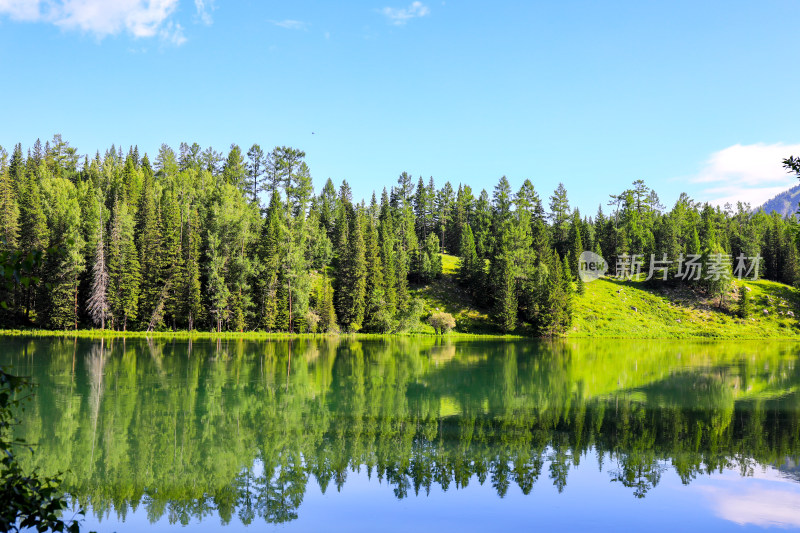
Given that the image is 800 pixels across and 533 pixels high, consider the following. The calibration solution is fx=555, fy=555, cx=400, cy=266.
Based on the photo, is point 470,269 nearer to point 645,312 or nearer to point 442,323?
point 442,323

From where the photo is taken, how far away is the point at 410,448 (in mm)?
18906

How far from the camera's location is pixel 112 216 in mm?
78875

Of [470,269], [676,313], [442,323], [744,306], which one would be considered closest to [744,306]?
[744,306]

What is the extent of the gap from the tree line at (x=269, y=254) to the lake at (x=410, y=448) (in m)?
35.0

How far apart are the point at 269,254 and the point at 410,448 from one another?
6337 cm

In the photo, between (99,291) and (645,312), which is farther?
(645,312)

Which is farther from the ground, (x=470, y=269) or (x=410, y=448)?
(x=470, y=269)

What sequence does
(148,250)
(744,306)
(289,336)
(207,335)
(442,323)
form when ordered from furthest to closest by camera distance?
1. (744,306)
2. (442,323)
3. (148,250)
4. (289,336)
5. (207,335)

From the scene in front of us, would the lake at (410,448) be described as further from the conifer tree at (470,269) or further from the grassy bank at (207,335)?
the conifer tree at (470,269)

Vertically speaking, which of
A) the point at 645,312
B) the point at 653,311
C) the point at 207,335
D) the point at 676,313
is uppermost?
the point at 653,311

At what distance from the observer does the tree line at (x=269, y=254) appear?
7212cm

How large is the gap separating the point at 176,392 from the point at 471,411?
14970 millimetres

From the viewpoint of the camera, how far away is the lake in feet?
45.0

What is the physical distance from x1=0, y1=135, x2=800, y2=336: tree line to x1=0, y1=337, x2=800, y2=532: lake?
35.0m
